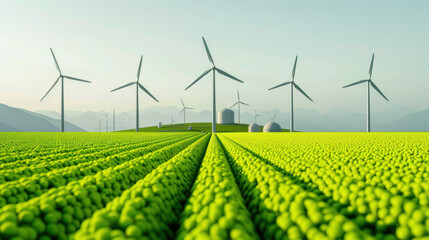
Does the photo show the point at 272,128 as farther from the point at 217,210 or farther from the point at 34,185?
the point at 217,210

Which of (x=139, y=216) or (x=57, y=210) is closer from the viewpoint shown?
(x=139, y=216)

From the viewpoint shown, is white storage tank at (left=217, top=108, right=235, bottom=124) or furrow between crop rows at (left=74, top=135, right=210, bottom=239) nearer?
furrow between crop rows at (left=74, top=135, right=210, bottom=239)

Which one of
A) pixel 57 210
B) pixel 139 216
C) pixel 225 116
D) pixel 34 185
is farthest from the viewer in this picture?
pixel 225 116

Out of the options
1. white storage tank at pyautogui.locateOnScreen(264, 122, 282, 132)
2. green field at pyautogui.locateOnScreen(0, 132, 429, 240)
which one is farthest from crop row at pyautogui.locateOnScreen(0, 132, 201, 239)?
white storage tank at pyautogui.locateOnScreen(264, 122, 282, 132)

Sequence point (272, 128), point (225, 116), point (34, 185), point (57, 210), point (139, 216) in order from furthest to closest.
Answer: point (225, 116), point (272, 128), point (34, 185), point (57, 210), point (139, 216)

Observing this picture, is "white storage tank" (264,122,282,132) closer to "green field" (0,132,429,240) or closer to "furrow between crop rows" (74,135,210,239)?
"green field" (0,132,429,240)

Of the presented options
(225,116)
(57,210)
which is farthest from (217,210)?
(225,116)

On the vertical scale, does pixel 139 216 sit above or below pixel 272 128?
below

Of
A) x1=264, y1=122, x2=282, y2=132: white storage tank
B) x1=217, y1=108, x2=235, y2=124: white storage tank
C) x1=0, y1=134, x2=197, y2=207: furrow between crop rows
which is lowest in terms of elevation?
x1=0, y1=134, x2=197, y2=207: furrow between crop rows

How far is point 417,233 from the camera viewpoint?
2115 mm

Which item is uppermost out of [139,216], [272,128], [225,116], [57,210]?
[225,116]

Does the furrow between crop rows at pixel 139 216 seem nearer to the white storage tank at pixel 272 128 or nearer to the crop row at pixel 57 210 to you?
the crop row at pixel 57 210

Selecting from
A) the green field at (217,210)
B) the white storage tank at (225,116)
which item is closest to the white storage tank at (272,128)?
the white storage tank at (225,116)

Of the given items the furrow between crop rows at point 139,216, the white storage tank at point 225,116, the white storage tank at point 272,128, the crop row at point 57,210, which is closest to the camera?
the furrow between crop rows at point 139,216
